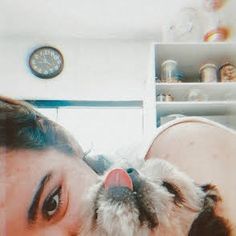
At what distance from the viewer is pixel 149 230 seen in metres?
0.82

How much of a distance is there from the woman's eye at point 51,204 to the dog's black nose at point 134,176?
0.17m

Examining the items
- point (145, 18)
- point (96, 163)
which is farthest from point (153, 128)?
point (145, 18)

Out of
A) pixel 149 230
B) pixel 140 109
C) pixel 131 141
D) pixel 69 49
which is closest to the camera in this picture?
pixel 149 230

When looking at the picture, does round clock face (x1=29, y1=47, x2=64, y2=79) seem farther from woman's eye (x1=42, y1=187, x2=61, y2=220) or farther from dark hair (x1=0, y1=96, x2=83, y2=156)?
woman's eye (x1=42, y1=187, x2=61, y2=220)

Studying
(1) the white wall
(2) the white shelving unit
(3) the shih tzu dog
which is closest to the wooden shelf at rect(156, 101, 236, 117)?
(2) the white shelving unit

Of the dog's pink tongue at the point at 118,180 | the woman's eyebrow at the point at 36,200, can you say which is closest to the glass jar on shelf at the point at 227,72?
the dog's pink tongue at the point at 118,180

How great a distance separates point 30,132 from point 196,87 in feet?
2.19

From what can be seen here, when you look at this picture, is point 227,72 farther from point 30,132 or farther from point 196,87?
point 30,132

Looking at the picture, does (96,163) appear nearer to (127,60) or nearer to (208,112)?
(208,112)

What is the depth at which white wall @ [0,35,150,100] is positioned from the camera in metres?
1.26

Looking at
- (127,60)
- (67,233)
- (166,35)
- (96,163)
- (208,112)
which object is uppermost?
(166,35)

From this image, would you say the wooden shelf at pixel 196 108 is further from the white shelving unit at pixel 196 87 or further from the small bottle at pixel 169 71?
the small bottle at pixel 169 71

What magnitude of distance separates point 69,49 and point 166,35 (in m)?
0.41

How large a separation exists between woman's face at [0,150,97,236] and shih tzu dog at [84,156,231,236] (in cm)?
4
